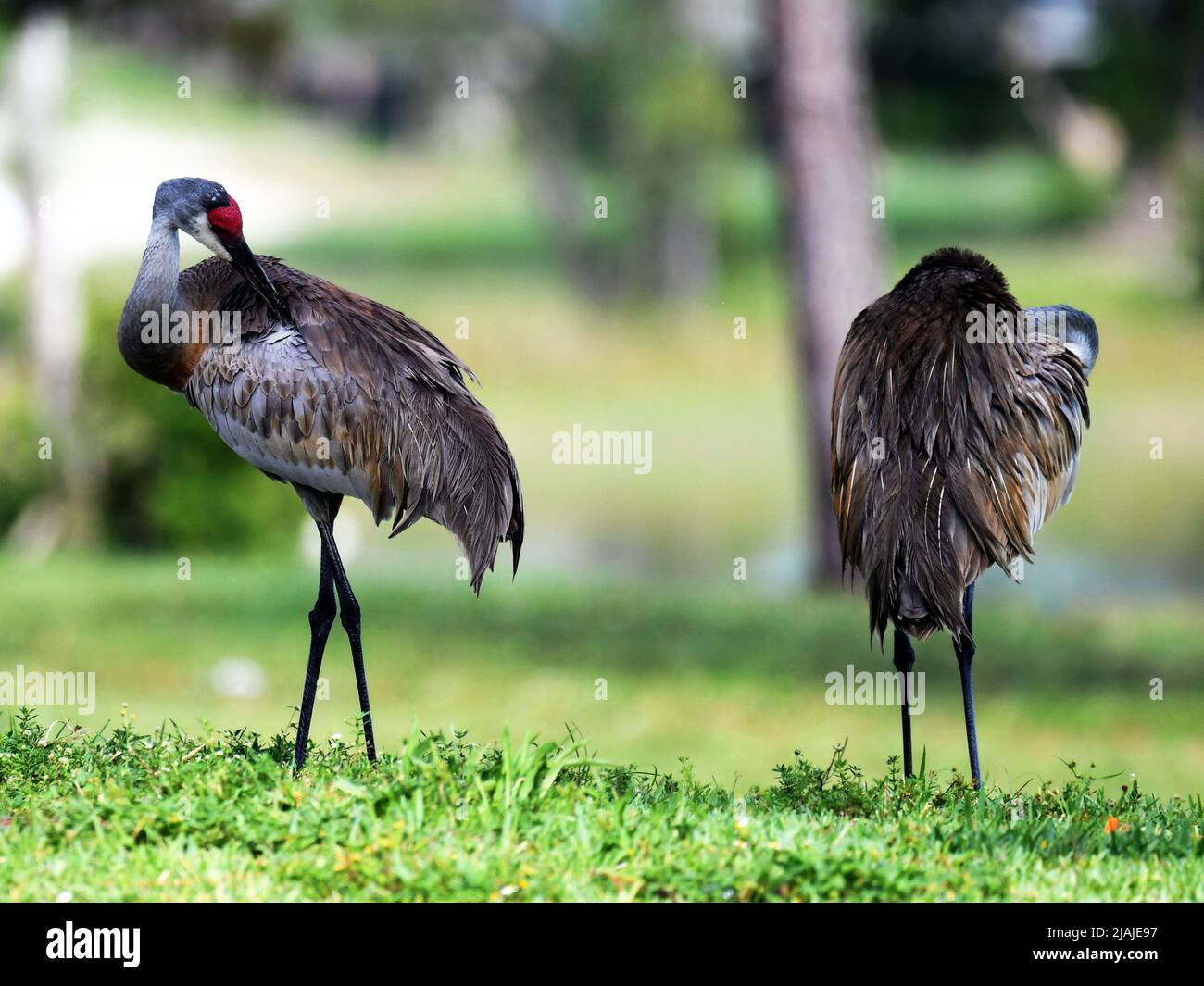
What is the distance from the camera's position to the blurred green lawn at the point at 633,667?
11.0m

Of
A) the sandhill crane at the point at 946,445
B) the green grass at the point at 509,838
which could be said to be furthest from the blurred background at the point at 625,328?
the sandhill crane at the point at 946,445

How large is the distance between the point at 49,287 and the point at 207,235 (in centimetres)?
1123

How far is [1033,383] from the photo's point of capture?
7207 millimetres

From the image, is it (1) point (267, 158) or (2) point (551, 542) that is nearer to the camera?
(2) point (551, 542)

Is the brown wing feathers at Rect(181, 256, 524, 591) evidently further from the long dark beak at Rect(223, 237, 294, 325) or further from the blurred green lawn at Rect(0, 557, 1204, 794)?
the blurred green lawn at Rect(0, 557, 1204, 794)

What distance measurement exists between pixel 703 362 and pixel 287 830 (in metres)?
30.4

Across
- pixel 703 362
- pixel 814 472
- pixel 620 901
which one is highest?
pixel 703 362

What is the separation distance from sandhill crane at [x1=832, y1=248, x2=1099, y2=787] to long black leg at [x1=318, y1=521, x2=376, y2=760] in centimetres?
187

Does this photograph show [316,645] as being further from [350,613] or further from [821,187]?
[821,187]

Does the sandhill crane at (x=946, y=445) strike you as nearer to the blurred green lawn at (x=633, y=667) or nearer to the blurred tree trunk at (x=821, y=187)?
the blurred green lawn at (x=633, y=667)

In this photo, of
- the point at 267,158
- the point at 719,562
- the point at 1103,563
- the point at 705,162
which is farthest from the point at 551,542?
the point at 267,158

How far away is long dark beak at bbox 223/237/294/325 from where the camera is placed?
23.1 ft

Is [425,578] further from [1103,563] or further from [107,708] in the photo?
[1103,563]

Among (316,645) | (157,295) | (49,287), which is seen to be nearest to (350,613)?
(316,645)
